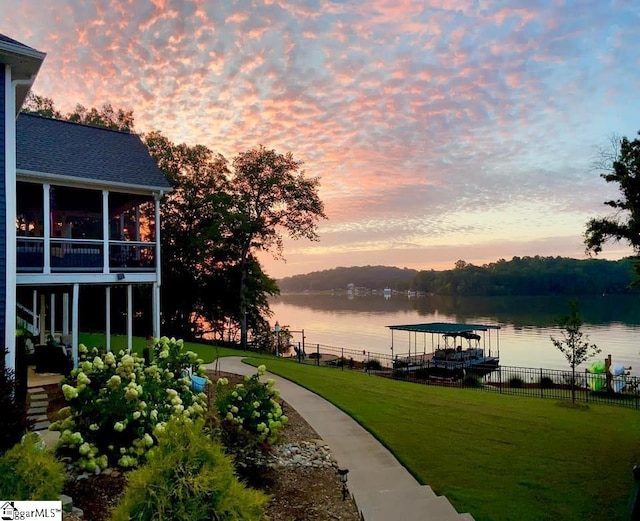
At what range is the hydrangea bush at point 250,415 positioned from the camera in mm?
7902

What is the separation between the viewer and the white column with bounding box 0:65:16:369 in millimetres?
7699

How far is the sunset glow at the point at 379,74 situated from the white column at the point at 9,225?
8117 millimetres

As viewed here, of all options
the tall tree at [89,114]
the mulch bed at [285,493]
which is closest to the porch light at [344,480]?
the mulch bed at [285,493]

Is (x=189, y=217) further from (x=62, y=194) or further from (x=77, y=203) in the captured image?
(x=62, y=194)

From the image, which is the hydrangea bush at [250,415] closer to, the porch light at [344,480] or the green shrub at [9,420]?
the porch light at [344,480]

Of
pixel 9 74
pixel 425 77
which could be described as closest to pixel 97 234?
pixel 9 74

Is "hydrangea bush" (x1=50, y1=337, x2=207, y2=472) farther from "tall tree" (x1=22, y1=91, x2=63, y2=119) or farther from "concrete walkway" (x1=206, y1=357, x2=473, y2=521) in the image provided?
"tall tree" (x1=22, y1=91, x2=63, y2=119)

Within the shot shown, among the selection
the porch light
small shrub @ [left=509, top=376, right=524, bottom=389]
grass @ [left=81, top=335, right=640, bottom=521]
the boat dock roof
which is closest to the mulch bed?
the porch light

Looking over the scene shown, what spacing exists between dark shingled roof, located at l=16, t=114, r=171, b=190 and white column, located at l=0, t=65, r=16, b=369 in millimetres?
4035

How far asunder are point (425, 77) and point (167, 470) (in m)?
18.5

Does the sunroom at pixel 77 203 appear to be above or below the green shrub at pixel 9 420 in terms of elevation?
above

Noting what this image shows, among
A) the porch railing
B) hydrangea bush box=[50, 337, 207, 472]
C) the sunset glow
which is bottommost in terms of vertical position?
hydrangea bush box=[50, 337, 207, 472]

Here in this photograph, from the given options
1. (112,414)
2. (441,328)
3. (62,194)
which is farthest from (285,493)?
(441,328)

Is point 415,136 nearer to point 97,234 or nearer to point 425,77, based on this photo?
point 425,77
